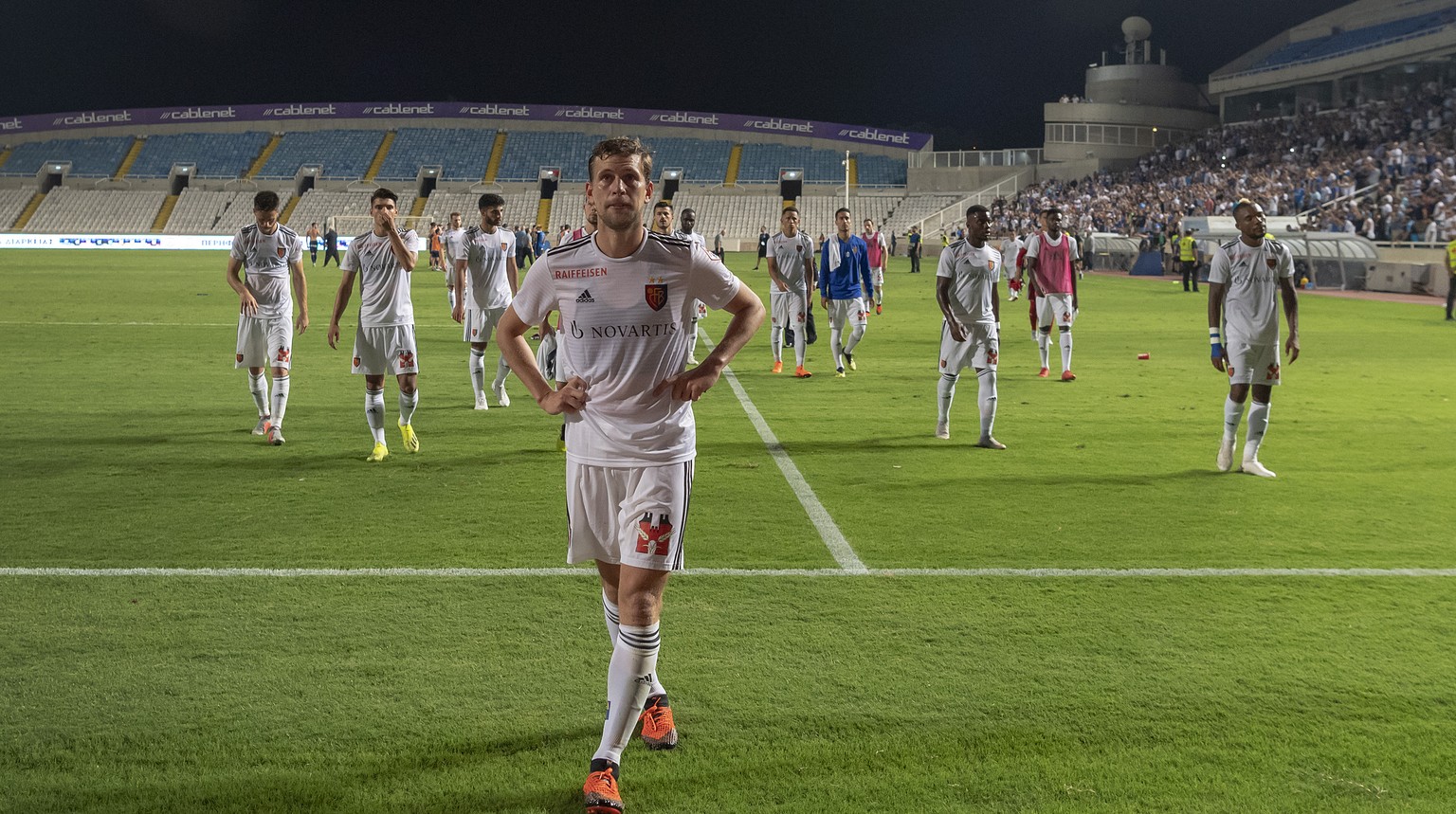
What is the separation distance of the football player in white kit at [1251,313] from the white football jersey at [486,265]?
6702 millimetres

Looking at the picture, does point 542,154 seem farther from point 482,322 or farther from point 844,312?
point 482,322

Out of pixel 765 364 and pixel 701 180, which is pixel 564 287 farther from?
pixel 701 180

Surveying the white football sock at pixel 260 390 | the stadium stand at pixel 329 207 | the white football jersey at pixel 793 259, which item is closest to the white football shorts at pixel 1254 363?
the white football jersey at pixel 793 259

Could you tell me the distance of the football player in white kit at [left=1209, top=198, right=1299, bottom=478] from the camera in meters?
9.10

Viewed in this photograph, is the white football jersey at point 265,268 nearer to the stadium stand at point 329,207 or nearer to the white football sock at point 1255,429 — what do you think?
the white football sock at point 1255,429

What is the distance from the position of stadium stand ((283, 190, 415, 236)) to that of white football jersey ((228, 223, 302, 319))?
74.7 meters

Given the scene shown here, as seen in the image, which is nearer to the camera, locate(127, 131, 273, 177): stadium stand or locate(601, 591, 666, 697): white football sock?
locate(601, 591, 666, 697): white football sock

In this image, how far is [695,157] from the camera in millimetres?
92125

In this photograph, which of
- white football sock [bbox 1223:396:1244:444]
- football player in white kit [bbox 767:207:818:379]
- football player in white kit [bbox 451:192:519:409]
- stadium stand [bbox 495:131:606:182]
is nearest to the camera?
white football sock [bbox 1223:396:1244:444]

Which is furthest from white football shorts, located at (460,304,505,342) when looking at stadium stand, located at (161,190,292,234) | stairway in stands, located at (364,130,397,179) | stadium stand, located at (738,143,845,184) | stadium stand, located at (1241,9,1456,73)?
stairway in stands, located at (364,130,397,179)

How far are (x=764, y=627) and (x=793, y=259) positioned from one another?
34.7 ft

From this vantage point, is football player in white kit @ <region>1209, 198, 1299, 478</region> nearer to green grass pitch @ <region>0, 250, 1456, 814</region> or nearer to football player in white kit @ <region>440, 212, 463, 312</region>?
green grass pitch @ <region>0, 250, 1456, 814</region>

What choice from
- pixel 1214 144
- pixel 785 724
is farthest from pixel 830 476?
pixel 1214 144

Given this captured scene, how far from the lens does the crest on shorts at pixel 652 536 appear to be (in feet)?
13.3
